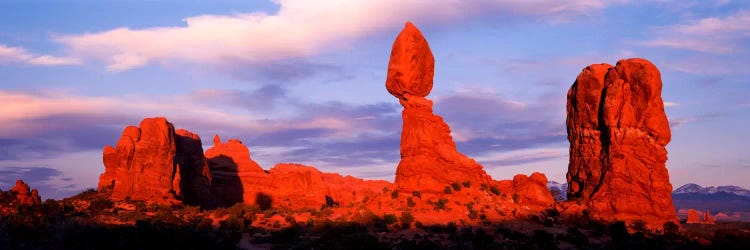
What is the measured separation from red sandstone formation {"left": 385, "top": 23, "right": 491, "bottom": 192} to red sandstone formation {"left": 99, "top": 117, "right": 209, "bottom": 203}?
65.2 ft

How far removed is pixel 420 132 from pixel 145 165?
23.2m

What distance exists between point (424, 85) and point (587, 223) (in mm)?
15082

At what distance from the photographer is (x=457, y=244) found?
123ft

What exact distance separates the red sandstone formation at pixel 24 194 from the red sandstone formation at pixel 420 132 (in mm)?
28244

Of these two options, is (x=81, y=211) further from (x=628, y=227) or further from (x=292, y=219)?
(x=628, y=227)

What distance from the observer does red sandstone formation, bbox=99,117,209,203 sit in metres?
52.7

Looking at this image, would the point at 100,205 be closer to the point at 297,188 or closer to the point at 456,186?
the point at 297,188

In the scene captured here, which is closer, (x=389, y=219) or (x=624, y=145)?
(x=389, y=219)

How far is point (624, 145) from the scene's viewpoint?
45594 millimetres

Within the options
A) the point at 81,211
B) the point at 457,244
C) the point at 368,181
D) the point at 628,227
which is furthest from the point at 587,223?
the point at 368,181

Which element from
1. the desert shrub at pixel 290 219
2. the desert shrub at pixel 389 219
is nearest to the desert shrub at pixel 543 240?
the desert shrub at pixel 389 219

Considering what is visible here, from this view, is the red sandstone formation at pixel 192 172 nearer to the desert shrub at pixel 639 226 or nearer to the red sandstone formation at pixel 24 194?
the red sandstone formation at pixel 24 194

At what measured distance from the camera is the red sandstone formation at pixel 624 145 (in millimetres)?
44188

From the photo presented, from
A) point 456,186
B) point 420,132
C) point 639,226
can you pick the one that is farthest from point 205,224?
point 639,226
